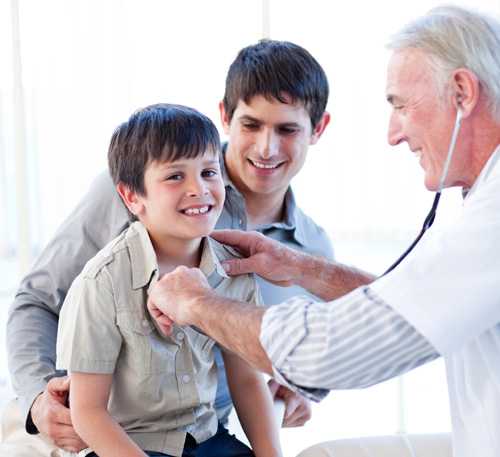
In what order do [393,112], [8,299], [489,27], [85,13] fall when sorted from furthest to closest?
[8,299]
[85,13]
[393,112]
[489,27]

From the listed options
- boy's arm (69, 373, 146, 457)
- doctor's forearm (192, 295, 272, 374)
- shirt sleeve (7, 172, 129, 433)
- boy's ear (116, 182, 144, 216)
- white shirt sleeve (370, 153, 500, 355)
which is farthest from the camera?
shirt sleeve (7, 172, 129, 433)

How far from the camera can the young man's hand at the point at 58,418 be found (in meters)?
1.83

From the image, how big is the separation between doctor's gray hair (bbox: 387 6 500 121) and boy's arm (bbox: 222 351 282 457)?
27.2 inches

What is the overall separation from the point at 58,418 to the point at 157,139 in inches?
21.9

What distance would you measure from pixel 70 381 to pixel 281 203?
774 mm

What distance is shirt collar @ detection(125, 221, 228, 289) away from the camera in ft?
5.75

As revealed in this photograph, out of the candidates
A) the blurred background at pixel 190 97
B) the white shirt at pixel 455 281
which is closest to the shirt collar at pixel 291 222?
the white shirt at pixel 455 281

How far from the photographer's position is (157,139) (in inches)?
69.0

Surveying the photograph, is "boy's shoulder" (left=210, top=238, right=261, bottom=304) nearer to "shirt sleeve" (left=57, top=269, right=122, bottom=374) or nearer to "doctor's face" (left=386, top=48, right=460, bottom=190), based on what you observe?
"shirt sleeve" (left=57, top=269, right=122, bottom=374)

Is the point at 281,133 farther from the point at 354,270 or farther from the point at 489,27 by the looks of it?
the point at 489,27

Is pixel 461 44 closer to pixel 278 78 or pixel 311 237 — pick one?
pixel 278 78

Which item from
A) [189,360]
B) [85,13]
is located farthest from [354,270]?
[85,13]

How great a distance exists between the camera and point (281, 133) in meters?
2.22

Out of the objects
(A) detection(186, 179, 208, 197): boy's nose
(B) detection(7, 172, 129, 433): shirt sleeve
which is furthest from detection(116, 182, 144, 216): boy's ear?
(B) detection(7, 172, 129, 433): shirt sleeve
